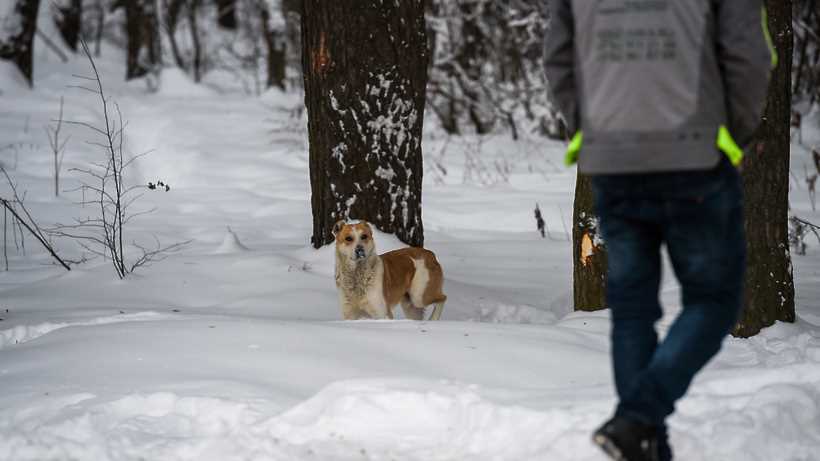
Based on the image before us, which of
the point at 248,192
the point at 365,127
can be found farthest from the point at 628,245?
the point at 248,192

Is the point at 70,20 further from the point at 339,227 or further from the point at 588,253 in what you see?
the point at 588,253

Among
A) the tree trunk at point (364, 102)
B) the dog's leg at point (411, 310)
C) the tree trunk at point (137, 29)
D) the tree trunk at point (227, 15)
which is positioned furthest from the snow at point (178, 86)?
the dog's leg at point (411, 310)

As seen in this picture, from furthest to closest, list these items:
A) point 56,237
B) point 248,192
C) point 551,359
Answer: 1. point 248,192
2. point 56,237
3. point 551,359

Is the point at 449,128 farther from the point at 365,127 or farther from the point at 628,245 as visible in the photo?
A: the point at 628,245

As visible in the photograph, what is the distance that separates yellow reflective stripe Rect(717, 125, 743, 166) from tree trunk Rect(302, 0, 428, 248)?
13.4 ft

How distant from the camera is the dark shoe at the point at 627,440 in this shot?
101 inches

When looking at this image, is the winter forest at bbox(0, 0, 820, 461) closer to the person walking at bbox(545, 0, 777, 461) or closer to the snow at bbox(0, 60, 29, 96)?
the person walking at bbox(545, 0, 777, 461)

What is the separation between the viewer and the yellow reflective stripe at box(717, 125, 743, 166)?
2568 millimetres

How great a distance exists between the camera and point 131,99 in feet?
62.4

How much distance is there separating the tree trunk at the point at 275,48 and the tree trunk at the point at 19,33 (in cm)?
556

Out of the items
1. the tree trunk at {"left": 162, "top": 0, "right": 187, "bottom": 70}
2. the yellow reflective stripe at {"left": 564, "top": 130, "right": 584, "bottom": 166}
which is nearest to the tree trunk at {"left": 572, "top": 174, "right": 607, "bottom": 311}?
the yellow reflective stripe at {"left": 564, "top": 130, "right": 584, "bottom": 166}

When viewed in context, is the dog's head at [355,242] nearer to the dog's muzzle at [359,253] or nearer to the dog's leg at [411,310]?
the dog's muzzle at [359,253]

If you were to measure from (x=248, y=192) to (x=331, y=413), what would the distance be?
8.64 meters

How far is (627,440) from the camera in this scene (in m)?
2.56
